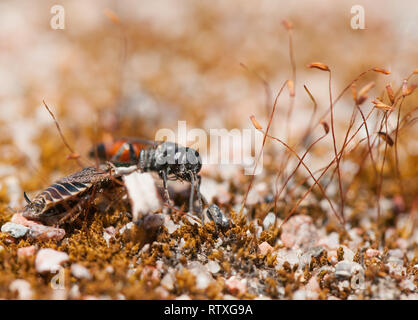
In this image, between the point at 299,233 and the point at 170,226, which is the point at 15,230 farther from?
the point at 299,233

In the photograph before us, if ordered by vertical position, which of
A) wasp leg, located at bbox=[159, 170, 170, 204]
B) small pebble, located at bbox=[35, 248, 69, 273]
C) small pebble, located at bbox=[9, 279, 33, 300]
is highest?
wasp leg, located at bbox=[159, 170, 170, 204]

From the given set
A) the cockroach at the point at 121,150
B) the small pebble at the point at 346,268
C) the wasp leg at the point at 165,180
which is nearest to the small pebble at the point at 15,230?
the cockroach at the point at 121,150

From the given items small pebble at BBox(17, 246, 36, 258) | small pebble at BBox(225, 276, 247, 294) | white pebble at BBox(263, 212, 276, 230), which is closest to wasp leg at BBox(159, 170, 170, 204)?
small pebble at BBox(225, 276, 247, 294)

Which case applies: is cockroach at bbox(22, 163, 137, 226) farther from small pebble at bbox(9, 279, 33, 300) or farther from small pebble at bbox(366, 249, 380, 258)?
small pebble at bbox(366, 249, 380, 258)

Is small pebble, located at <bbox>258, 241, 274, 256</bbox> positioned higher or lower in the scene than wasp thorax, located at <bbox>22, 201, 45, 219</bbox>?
lower

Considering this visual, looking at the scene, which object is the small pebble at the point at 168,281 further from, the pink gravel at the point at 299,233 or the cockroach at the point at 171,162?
the pink gravel at the point at 299,233
